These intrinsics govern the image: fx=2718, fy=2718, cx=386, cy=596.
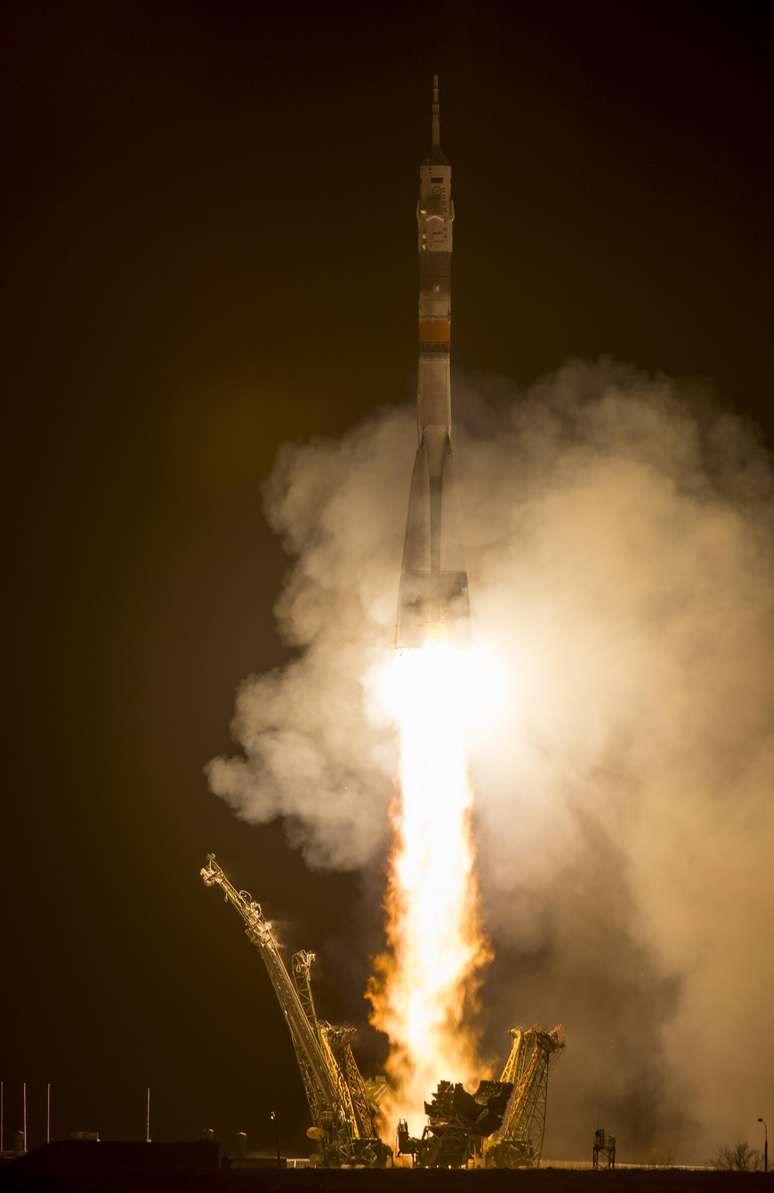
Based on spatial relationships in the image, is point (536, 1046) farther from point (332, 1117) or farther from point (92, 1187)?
point (92, 1187)

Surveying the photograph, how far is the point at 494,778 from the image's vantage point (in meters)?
57.4

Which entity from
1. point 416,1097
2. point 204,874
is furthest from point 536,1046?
point 204,874

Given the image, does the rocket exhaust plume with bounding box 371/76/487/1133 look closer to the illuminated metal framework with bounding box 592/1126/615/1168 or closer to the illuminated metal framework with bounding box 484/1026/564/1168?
the illuminated metal framework with bounding box 484/1026/564/1168

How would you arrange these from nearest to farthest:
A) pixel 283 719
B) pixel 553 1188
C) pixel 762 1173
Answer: pixel 553 1188, pixel 762 1173, pixel 283 719

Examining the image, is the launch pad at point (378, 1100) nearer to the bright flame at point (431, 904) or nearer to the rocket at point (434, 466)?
the bright flame at point (431, 904)

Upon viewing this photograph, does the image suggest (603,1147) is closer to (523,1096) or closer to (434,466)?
(523,1096)

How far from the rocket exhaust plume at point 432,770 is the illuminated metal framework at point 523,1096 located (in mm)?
2138

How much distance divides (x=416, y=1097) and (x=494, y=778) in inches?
301

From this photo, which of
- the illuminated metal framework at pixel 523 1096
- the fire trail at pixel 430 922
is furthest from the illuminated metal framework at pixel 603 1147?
the illuminated metal framework at pixel 523 1096

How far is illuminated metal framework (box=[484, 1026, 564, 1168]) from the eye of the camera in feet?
166

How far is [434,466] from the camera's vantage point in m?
52.4

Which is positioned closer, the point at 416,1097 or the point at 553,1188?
the point at 553,1188

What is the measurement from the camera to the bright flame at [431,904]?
53156 millimetres

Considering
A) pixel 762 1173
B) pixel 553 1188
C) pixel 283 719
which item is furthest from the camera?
pixel 283 719
